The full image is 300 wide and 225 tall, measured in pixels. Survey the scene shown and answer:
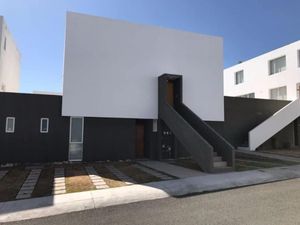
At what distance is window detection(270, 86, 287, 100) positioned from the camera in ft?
72.2

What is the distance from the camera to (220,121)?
621 inches

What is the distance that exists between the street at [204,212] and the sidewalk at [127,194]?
0.37 meters

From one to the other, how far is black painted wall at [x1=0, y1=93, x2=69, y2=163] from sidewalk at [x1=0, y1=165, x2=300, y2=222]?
6568mm

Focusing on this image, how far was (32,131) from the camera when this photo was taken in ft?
40.6

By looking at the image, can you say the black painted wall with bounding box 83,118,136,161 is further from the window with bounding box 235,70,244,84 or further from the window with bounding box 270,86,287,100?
the window with bounding box 235,70,244,84

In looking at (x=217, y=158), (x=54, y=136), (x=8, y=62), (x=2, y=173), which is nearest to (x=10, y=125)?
(x=54, y=136)

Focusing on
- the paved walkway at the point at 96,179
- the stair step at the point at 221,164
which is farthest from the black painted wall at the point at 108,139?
the stair step at the point at 221,164

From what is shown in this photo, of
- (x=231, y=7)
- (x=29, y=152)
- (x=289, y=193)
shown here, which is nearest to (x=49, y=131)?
(x=29, y=152)

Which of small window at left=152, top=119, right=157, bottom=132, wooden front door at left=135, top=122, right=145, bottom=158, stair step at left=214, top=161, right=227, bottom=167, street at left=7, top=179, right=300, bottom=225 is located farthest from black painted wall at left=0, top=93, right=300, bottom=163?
street at left=7, top=179, right=300, bottom=225

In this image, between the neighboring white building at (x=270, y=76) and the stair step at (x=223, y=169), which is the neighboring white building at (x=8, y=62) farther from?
the neighboring white building at (x=270, y=76)

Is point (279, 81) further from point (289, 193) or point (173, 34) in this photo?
point (289, 193)

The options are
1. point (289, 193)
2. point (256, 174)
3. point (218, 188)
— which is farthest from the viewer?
point (256, 174)

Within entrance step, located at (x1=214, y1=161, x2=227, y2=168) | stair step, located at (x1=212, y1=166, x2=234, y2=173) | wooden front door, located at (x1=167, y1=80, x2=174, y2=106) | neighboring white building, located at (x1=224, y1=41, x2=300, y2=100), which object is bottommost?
stair step, located at (x1=212, y1=166, x2=234, y2=173)

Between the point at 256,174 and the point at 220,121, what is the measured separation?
266 inches
